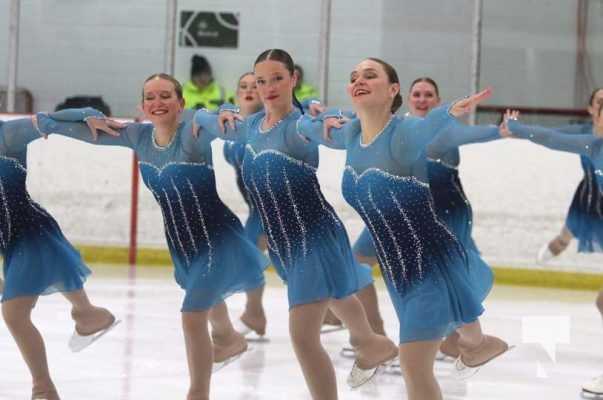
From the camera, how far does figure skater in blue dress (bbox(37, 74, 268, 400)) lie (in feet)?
16.5

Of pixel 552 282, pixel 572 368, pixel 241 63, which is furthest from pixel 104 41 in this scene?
pixel 572 368

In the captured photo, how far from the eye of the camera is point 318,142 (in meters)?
4.99

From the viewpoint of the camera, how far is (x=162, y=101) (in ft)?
17.2

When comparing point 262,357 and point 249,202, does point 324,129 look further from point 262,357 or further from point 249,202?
Result: point 249,202

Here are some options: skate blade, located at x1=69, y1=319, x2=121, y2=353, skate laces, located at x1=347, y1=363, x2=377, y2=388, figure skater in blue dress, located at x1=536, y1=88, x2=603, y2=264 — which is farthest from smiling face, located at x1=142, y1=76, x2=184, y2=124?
figure skater in blue dress, located at x1=536, y1=88, x2=603, y2=264

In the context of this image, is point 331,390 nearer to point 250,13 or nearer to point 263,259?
point 263,259

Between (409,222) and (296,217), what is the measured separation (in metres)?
0.68

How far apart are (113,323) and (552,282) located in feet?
18.0

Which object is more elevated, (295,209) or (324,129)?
(324,129)

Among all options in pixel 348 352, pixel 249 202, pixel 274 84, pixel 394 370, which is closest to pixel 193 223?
pixel 274 84

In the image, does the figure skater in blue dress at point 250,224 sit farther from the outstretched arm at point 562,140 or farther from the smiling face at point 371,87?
the smiling face at point 371,87

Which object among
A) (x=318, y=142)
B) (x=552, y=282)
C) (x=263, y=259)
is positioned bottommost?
(x=552, y=282)

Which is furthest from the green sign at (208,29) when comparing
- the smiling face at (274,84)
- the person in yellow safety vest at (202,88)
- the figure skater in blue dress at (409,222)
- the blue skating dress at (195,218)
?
the figure skater in blue dress at (409,222)

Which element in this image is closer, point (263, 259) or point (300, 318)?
point (300, 318)
